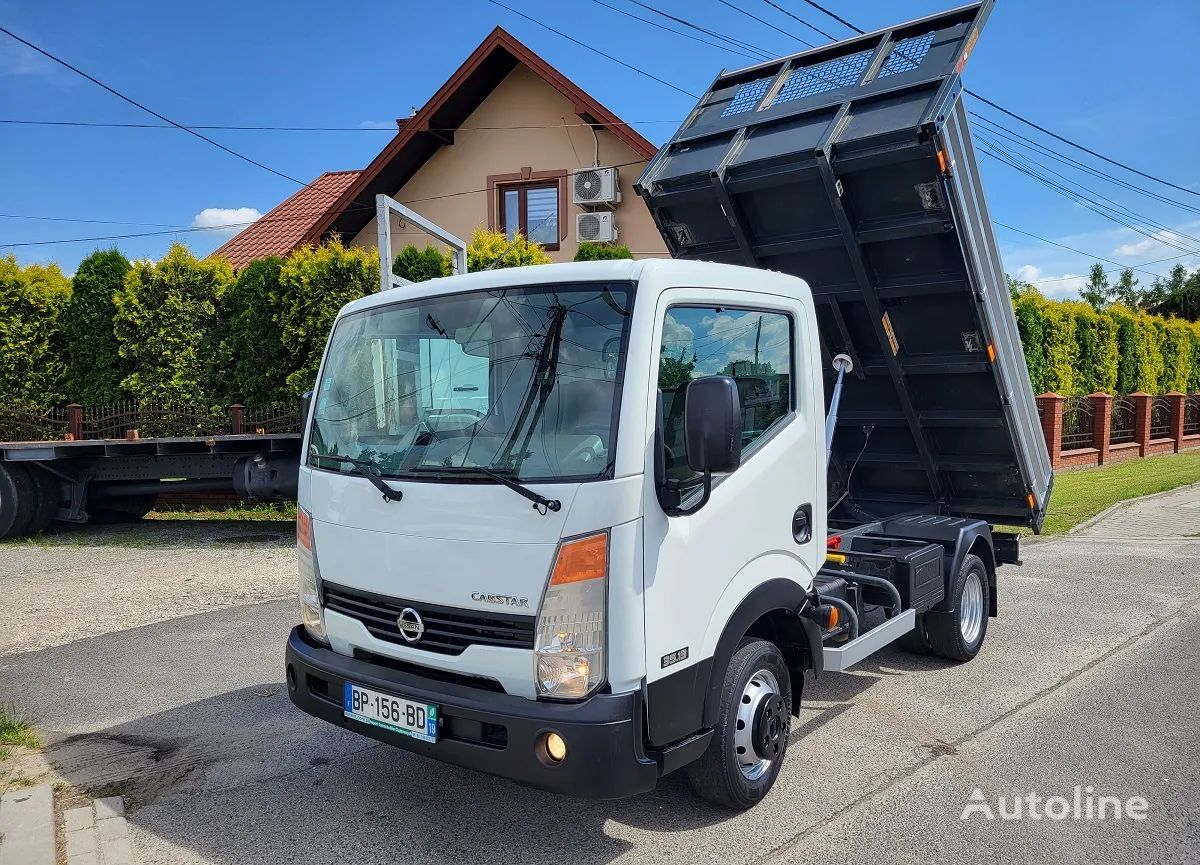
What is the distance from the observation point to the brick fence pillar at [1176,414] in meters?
23.5

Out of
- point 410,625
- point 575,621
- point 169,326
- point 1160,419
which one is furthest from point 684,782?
point 1160,419

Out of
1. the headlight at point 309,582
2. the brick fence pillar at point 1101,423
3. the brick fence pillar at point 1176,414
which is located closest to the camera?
the headlight at point 309,582

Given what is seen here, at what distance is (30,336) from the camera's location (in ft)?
43.1

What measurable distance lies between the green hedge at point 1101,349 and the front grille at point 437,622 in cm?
1646

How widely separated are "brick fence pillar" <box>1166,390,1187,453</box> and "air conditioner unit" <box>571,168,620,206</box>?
1690 centimetres

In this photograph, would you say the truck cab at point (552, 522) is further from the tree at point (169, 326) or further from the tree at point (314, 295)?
the tree at point (169, 326)

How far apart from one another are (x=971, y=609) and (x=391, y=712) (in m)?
4.21

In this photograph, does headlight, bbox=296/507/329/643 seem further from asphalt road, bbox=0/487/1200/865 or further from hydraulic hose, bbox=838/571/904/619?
hydraulic hose, bbox=838/571/904/619

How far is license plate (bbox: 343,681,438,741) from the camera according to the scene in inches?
123

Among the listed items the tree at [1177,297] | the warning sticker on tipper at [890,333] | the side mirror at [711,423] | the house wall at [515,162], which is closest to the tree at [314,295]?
the house wall at [515,162]

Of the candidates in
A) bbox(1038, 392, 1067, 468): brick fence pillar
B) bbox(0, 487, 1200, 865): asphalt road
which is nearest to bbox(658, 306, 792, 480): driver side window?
bbox(0, 487, 1200, 865): asphalt road

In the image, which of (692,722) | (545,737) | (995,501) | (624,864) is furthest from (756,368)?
(995,501)

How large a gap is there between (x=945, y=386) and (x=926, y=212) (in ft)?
4.25

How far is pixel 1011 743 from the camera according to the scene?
4.41 meters
